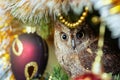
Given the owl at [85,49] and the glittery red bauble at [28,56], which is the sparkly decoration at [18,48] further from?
the owl at [85,49]

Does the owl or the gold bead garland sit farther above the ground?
the gold bead garland

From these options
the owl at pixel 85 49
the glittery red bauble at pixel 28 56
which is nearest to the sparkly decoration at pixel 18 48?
the glittery red bauble at pixel 28 56

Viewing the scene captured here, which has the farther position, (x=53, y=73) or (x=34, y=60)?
(x=53, y=73)

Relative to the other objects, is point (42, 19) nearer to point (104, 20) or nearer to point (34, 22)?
point (34, 22)

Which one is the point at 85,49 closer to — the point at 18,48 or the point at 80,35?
the point at 80,35

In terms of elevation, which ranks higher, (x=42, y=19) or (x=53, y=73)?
(x=42, y=19)

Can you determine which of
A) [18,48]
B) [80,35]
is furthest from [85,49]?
[18,48]

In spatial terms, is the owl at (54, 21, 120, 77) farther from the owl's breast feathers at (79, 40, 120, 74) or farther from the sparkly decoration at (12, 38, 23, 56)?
the sparkly decoration at (12, 38, 23, 56)

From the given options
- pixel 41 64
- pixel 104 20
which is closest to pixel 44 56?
pixel 41 64

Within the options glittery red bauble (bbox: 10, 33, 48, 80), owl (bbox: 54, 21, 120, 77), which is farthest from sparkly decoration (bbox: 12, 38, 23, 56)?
owl (bbox: 54, 21, 120, 77)
